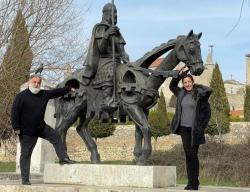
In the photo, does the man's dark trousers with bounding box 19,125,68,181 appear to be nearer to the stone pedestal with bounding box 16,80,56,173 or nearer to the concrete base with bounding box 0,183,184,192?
the concrete base with bounding box 0,183,184,192

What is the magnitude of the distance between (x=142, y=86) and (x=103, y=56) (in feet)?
3.79

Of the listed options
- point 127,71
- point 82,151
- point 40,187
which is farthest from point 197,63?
point 82,151

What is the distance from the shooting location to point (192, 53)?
331 inches

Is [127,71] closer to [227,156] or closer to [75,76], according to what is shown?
[75,76]

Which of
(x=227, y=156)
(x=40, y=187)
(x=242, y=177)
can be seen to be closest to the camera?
(x=40, y=187)

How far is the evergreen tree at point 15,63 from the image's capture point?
22188 mm

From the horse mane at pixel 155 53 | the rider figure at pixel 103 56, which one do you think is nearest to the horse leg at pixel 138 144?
the rider figure at pixel 103 56

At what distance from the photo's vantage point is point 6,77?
22234 mm

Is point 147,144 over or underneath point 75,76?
underneath

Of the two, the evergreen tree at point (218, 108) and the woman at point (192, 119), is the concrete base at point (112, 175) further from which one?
the evergreen tree at point (218, 108)

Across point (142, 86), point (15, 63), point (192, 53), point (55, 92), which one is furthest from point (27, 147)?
point (15, 63)

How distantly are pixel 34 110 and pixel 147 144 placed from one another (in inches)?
73.6

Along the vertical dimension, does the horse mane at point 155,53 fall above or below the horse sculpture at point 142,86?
above

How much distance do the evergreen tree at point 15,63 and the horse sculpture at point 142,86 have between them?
12.9 metres
